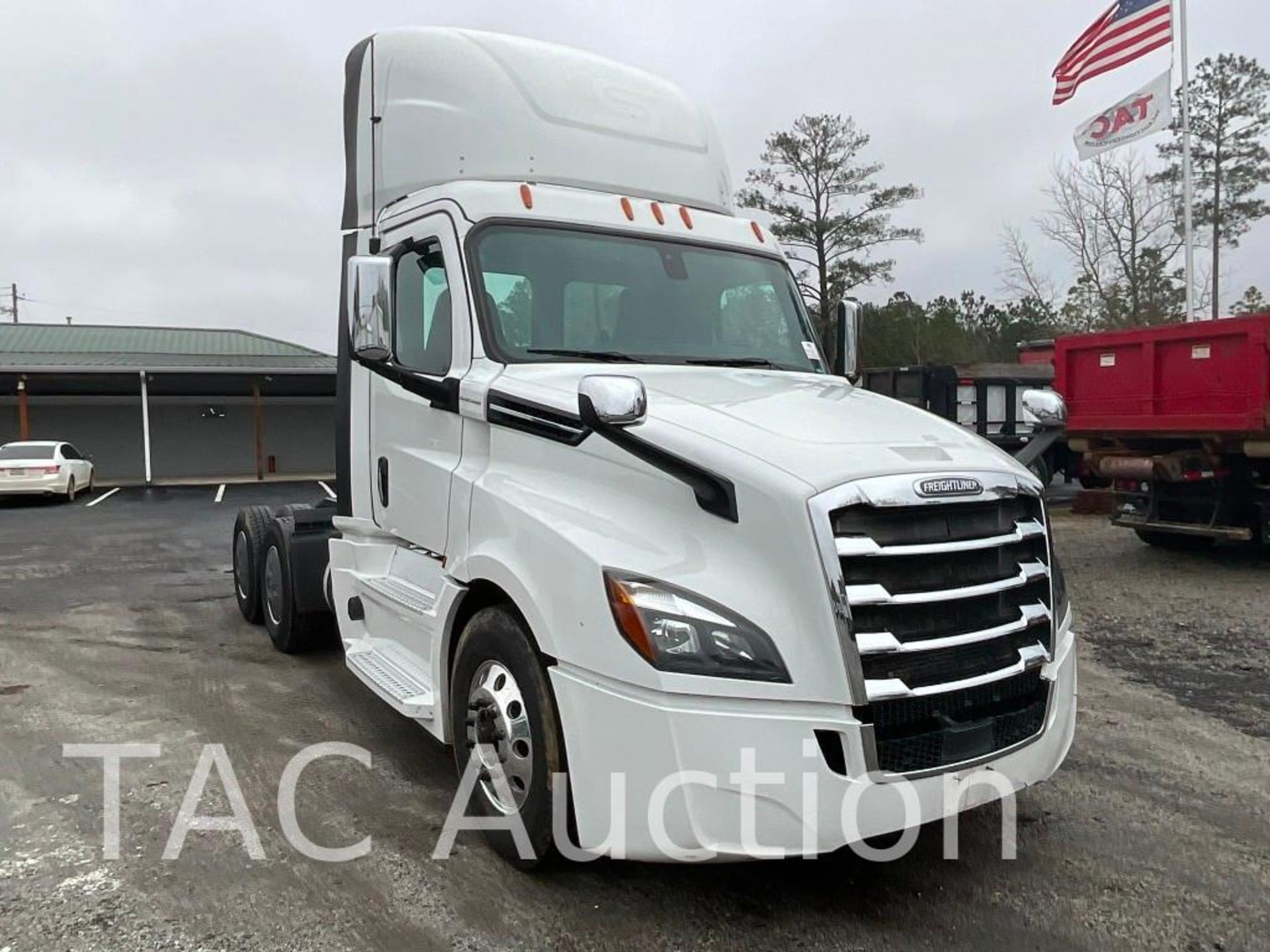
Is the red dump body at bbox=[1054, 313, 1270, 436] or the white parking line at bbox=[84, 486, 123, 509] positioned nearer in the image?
the red dump body at bbox=[1054, 313, 1270, 436]

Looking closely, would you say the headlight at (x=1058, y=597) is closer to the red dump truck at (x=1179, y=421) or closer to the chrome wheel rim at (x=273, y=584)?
the chrome wheel rim at (x=273, y=584)

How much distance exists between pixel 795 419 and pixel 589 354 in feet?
3.41

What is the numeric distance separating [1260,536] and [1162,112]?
10.2 m

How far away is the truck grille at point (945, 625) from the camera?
2830 millimetres

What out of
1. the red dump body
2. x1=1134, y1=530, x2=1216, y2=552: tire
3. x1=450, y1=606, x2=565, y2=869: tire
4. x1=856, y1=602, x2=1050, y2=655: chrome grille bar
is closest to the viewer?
x1=856, y1=602, x2=1050, y2=655: chrome grille bar

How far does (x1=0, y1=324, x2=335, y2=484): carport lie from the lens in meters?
27.7

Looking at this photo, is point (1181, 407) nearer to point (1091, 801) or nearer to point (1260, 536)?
point (1260, 536)

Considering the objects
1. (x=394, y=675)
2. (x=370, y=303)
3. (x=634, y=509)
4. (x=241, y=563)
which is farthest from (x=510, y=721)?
(x=241, y=563)

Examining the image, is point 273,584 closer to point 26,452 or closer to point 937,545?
point 937,545

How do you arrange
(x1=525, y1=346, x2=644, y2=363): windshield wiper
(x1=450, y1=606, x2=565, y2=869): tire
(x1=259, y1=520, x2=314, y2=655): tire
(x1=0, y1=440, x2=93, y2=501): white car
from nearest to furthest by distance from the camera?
(x1=450, y1=606, x2=565, y2=869): tire → (x1=525, y1=346, x2=644, y2=363): windshield wiper → (x1=259, y1=520, x2=314, y2=655): tire → (x1=0, y1=440, x2=93, y2=501): white car

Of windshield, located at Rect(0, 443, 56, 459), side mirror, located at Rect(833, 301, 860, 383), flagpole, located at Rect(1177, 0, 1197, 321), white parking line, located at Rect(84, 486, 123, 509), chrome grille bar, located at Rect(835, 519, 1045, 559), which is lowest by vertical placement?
white parking line, located at Rect(84, 486, 123, 509)

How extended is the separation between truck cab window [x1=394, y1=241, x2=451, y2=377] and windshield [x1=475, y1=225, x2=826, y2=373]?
27 centimetres

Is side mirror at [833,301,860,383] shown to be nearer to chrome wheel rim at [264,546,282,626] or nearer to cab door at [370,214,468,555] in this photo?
cab door at [370,214,468,555]

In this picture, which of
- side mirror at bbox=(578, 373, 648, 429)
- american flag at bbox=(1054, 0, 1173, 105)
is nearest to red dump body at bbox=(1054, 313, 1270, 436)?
side mirror at bbox=(578, 373, 648, 429)
